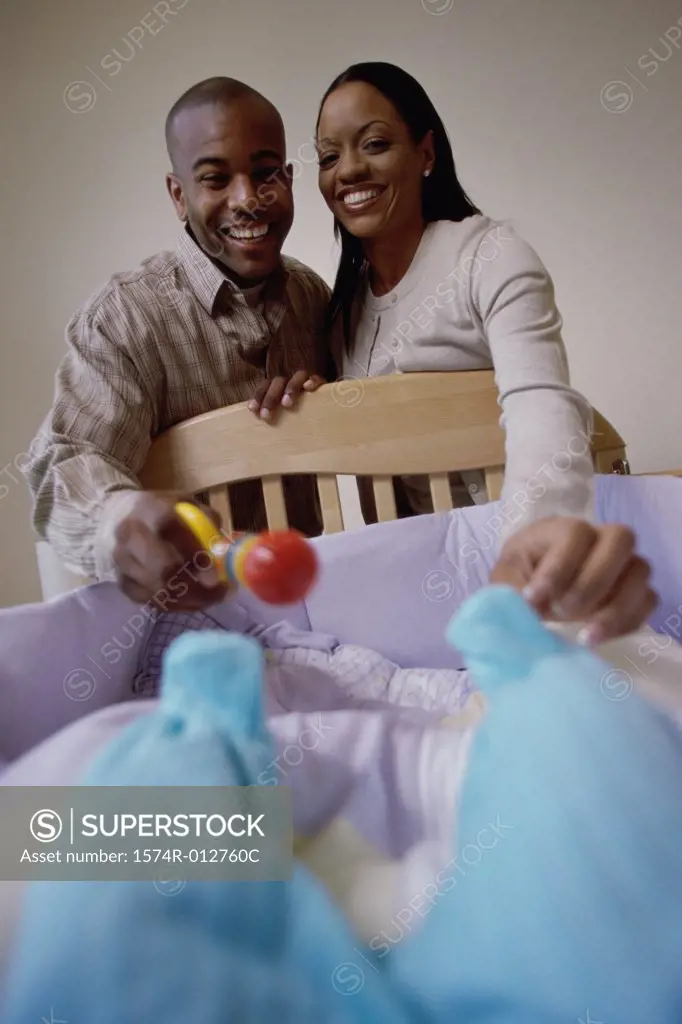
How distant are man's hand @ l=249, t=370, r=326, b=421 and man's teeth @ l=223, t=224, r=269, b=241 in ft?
0.28

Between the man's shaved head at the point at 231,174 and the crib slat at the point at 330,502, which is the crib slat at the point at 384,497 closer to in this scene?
the crib slat at the point at 330,502

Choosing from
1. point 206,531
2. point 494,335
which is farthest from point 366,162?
point 206,531

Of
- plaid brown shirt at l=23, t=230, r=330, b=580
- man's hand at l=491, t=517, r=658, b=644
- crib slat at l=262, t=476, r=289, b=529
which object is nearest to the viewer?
man's hand at l=491, t=517, r=658, b=644

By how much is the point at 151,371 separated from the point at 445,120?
0.29m

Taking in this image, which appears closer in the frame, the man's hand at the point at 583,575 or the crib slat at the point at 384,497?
the man's hand at the point at 583,575

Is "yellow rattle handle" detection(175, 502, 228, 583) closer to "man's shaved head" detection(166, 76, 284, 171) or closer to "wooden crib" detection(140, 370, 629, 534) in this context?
"wooden crib" detection(140, 370, 629, 534)

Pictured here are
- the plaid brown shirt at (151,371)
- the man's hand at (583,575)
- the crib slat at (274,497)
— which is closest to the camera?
the man's hand at (583,575)

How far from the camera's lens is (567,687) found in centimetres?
20

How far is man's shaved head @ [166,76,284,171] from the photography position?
0.45m

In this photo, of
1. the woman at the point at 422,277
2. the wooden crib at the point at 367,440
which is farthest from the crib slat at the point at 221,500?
the woman at the point at 422,277

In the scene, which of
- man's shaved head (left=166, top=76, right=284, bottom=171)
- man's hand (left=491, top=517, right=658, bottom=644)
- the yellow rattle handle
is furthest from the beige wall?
man's hand (left=491, top=517, right=658, bottom=644)

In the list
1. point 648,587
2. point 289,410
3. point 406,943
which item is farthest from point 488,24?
point 406,943

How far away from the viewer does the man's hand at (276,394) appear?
480mm

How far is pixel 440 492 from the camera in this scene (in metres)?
0.52
